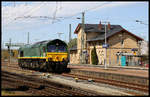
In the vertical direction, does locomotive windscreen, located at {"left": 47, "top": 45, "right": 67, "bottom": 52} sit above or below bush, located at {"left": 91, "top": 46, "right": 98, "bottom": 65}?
above

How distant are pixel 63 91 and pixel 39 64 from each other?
14.4 m

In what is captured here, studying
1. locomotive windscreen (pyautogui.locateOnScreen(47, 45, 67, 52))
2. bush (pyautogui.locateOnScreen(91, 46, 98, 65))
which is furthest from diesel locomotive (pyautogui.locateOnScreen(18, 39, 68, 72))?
bush (pyautogui.locateOnScreen(91, 46, 98, 65))

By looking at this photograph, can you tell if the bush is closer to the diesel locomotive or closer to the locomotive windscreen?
the diesel locomotive

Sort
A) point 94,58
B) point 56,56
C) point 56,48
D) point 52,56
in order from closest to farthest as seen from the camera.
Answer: point 52,56 → point 56,56 → point 56,48 → point 94,58

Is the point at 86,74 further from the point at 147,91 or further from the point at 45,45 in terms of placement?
the point at 147,91

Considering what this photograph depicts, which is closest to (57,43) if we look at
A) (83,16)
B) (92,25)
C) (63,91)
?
(63,91)

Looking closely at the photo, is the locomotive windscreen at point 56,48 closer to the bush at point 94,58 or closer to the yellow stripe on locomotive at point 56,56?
the yellow stripe on locomotive at point 56,56

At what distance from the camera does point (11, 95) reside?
43.0 feet

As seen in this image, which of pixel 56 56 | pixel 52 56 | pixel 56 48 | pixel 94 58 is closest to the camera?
pixel 52 56

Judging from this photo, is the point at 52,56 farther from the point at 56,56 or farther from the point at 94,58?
the point at 94,58

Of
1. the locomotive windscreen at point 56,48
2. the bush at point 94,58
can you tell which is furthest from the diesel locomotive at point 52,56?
the bush at point 94,58

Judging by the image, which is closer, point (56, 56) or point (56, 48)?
point (56, 56)

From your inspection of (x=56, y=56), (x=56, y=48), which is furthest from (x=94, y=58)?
(x=56, y=56)

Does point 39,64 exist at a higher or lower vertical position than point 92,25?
lower
